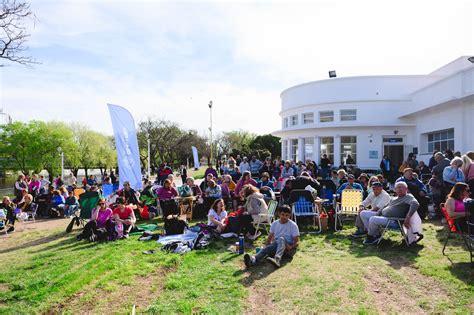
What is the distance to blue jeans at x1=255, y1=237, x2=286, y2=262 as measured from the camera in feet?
18.8

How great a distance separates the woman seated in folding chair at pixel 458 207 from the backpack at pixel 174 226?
5379 mm

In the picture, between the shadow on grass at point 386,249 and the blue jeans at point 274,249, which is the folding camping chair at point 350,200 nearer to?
the shadow on grass at point 386,249

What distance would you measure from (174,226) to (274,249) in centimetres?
306

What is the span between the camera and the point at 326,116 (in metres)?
26.5

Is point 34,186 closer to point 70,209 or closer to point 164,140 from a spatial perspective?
point 70,209

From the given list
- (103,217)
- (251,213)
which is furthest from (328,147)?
(103,217)

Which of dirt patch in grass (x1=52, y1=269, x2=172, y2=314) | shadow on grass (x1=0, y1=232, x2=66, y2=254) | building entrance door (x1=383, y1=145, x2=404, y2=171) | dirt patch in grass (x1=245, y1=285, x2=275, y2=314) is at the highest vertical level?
building entrance door (x1=383, y1=145, x2=404, y2=171)

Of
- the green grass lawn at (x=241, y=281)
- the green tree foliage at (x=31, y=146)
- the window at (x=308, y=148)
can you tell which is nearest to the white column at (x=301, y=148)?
the window at (x=308, y=148)

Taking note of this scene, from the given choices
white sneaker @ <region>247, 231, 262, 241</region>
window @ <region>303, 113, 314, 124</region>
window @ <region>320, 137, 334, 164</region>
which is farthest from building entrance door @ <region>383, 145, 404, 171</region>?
white sneaker @ <region>247, 231, 262, 241</region>

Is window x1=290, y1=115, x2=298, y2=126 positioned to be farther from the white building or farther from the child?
the child

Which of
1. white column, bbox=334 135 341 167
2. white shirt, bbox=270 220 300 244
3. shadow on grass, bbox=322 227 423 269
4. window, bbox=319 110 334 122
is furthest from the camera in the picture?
window, bbox=319 110 334 122

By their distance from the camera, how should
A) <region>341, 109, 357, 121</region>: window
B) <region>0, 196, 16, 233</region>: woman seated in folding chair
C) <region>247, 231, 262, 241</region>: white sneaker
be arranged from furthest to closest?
1. <region>341, 109, 357, 121</region>: window
2. <region>0, 196, 16, 233</region>: woman seated in folding chair
3. <region>247, 231, 262, 241</region>: white sneaker

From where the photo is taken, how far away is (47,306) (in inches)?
179

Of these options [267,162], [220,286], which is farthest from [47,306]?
[267,162]
